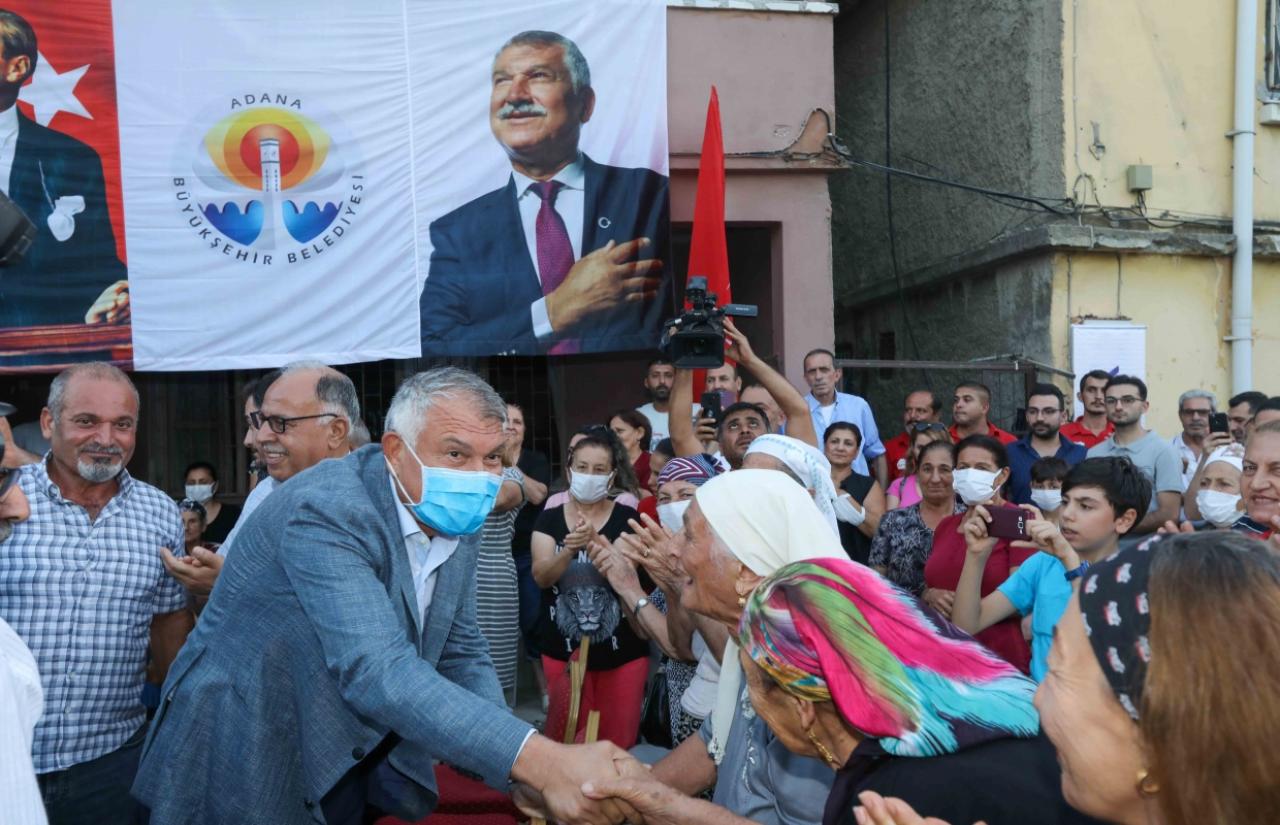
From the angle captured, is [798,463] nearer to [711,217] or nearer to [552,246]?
[711,217]

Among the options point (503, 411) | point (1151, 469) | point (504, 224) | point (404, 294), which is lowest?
point (1151, 469)

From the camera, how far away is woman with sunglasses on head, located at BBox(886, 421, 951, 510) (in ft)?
21.4

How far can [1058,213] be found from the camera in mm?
9398

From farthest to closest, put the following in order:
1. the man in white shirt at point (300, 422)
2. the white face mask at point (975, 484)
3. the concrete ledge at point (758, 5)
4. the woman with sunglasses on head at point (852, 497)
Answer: the concrete ledge at point (758, 5), the woman with sunglasses on head at point (852, 497), the white face mask at point (975, 484), the man in white shirt at point (300, 422)

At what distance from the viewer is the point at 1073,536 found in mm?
4461

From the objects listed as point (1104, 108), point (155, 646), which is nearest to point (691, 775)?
point (155, 646)

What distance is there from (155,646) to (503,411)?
5.72ft

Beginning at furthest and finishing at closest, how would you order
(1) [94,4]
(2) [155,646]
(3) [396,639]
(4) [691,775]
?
(1) [94,4] < (2) [155,646] < (4) [691,775] < (3) [396,639]

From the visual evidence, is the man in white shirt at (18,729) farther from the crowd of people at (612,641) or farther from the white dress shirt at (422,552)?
the white dress shirt at (422,552)

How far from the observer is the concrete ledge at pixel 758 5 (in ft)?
29.3

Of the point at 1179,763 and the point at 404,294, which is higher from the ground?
the point at 404,294

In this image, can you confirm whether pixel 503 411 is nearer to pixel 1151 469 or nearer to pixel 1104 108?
pixel 1151 469

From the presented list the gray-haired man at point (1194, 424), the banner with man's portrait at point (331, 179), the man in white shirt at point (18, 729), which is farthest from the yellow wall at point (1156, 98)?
the man in white shirt at point (18, 729)

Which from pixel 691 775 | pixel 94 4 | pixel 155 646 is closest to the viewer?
pixel 691 775
